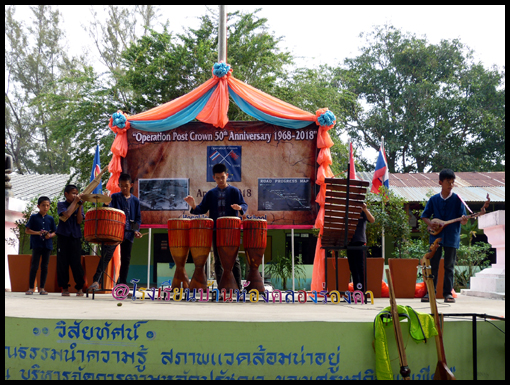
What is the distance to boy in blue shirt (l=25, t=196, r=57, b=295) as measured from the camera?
25.1 ft

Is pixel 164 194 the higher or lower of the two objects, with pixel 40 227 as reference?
higher

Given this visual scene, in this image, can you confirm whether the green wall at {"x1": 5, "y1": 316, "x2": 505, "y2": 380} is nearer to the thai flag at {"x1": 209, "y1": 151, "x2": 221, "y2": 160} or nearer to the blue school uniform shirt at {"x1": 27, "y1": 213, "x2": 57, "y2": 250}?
the blue school uniform shirt at {"x1": 27, "y1": 213, "x2": 57, "y2": 250}

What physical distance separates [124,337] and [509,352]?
276cm

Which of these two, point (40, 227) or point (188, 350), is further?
point (40, 227)

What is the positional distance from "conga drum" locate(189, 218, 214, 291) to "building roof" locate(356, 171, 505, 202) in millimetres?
11206

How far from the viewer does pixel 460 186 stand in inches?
738

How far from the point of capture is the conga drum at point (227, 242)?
647cm

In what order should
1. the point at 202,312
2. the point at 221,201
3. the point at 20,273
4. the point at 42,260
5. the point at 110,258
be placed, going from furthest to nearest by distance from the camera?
the point at 20,273
the point at 42,260
the point at 110,258
the point at 221,201
the point at 202,312

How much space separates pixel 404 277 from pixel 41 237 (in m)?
5.47

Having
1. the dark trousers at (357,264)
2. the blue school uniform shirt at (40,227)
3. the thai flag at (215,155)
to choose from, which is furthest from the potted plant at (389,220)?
the blue school uniform shirt at (40,227)

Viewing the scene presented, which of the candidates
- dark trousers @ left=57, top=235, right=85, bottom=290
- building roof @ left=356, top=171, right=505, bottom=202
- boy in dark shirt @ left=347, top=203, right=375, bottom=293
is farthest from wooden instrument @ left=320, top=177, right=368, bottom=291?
building roof @ left=356, top=171, right=505, bottom=202

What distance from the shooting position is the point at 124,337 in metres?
3.60

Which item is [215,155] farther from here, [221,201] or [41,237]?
[41,237]

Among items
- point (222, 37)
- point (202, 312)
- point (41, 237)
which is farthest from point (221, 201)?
point (222, 37)
